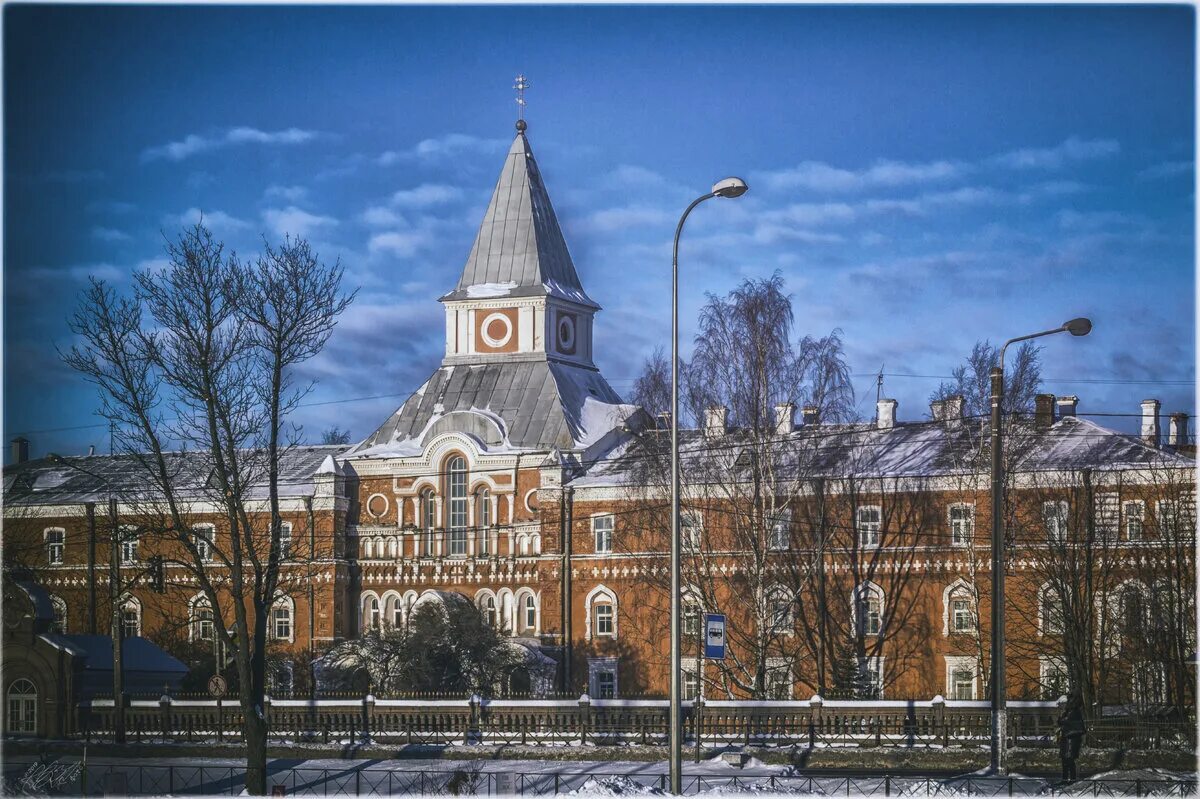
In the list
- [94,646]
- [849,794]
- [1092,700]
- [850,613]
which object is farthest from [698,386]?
[849,794]

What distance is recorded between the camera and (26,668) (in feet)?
148

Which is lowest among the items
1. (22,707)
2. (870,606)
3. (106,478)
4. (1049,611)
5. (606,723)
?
(606,723)

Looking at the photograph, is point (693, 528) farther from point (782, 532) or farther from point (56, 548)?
point (56, 548)

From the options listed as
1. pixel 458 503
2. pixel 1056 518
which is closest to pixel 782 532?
pixel 1056 518

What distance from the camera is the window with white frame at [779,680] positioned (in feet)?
169

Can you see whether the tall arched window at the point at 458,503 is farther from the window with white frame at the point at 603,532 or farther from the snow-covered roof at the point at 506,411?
the window with white frame at the point at 603,532

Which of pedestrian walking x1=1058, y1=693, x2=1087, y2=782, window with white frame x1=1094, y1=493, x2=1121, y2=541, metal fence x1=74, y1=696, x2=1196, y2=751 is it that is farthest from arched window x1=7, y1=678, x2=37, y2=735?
window with white frame x1=1094, y1=493, x2=1121, y2=541

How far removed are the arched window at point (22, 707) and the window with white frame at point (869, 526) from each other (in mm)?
25819

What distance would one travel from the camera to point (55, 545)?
65625 millimetres

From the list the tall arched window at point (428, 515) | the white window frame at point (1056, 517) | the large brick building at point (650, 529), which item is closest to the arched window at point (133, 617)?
the large brick building at point (650, 529)

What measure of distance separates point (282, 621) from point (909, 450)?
24.4m

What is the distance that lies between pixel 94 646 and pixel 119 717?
5101 millimetres

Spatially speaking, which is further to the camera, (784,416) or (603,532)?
(603,532)

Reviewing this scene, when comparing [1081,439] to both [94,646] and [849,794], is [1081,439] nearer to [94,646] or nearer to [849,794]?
[849,794]
